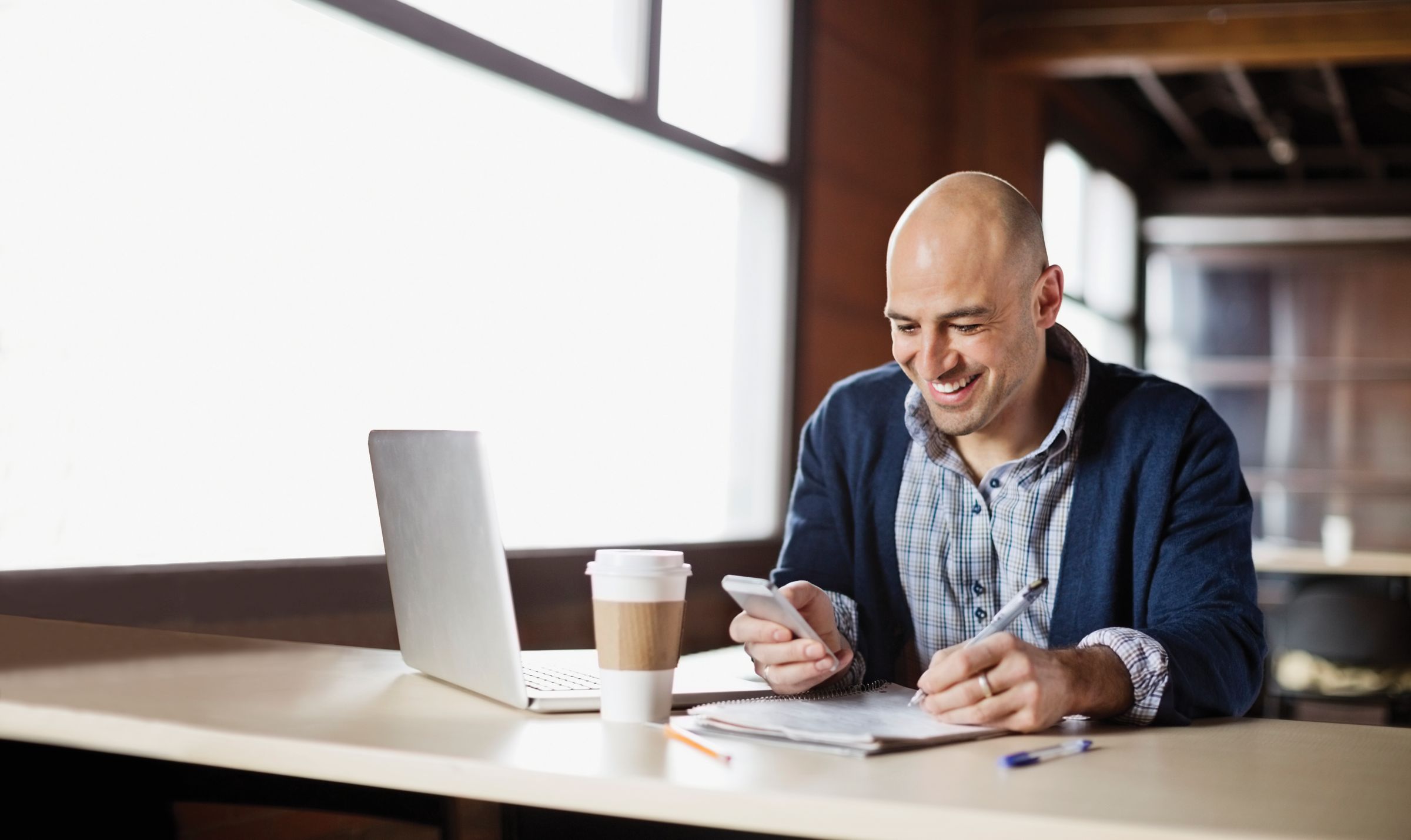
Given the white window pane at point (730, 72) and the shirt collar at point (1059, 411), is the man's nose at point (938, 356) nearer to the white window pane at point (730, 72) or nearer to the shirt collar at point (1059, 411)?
the shirt collar at point (1059, 411)

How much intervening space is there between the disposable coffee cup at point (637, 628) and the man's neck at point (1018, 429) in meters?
0.74

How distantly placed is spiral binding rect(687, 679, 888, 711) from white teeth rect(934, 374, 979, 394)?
430 millimetres

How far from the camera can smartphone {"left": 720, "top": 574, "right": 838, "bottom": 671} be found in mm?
1211

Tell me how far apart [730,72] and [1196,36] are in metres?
2.31

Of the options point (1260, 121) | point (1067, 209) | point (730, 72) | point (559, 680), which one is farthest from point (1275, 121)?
point (559, 680)

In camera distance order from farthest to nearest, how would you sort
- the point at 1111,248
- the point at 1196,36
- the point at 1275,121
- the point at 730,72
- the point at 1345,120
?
the point at 1111,248, the point at 1275,121, the point at 1345,120, the point at 1196,36, the point at 730,72

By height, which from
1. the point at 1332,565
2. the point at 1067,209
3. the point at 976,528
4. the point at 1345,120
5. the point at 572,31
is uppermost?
the point at 1345,120

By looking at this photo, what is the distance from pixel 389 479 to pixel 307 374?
1229mm

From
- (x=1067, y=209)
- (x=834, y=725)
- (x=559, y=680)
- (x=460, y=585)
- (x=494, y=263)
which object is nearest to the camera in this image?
(x=834, y=725)

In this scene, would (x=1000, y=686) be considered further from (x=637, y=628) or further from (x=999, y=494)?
(x=999, y=494)

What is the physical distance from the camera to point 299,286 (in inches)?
99.6

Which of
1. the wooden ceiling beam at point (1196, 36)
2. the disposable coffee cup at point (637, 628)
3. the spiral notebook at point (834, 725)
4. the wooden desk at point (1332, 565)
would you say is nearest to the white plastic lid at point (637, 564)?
the disposable coffee cup at point (637, 628)

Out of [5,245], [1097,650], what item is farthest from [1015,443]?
[5,245]

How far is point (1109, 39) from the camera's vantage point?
213 inches
